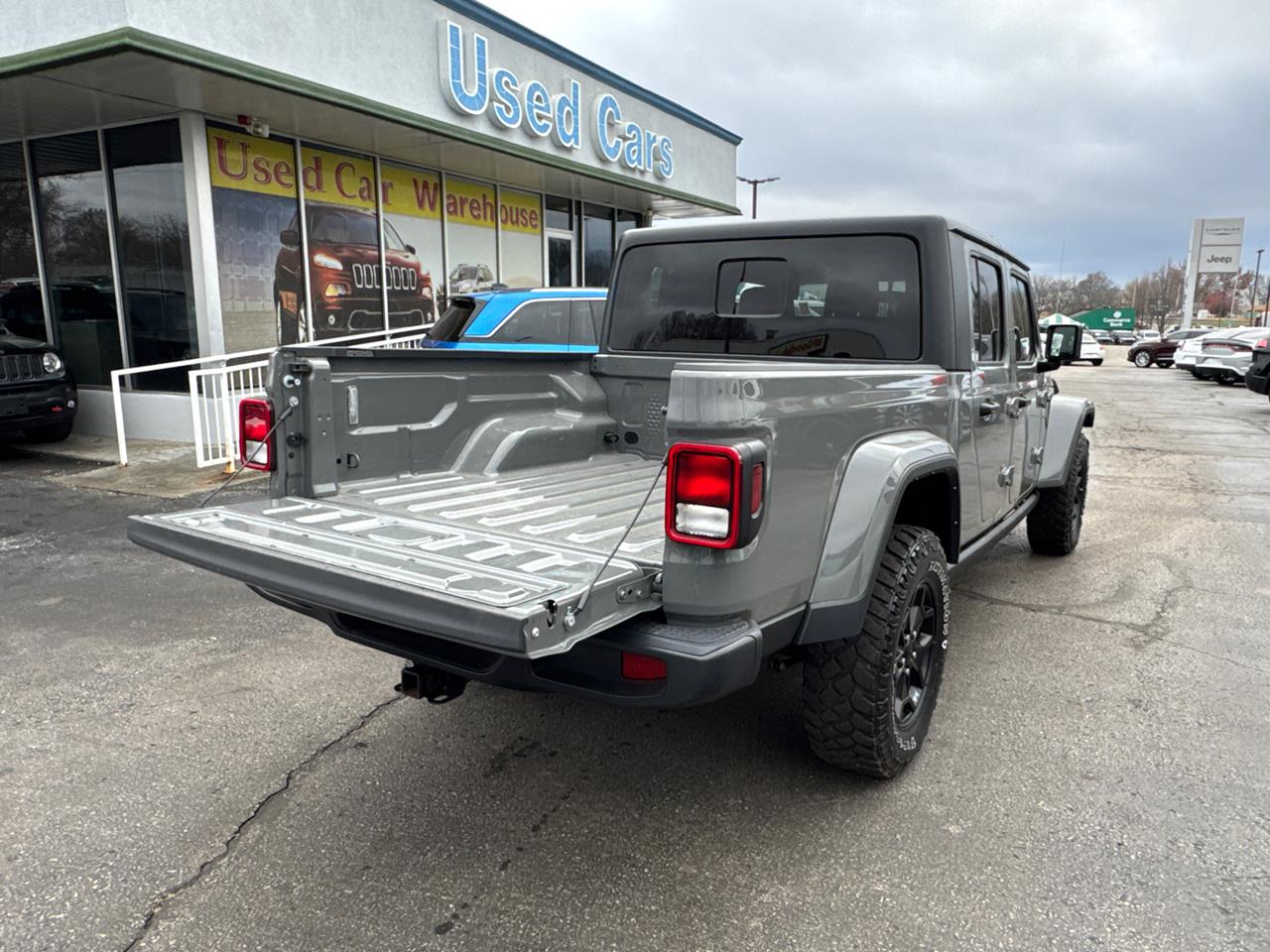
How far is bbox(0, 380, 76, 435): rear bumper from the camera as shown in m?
8.93

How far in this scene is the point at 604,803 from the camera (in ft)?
9.79

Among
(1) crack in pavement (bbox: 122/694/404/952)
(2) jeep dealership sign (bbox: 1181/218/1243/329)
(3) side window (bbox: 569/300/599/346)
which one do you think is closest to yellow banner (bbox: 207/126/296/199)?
(3) side window (bbox: 569/300/599/346)

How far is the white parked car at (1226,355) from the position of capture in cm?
2344

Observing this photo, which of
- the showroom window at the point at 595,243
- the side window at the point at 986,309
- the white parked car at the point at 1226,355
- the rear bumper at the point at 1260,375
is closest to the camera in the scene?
the side window at the point at 986,309

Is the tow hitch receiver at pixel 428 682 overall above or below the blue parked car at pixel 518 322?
below

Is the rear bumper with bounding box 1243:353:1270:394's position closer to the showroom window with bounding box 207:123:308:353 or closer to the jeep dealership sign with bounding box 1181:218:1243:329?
the showroom window with bounding box 207:123:308:353

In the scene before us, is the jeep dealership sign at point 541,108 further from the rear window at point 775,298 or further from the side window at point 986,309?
the side window at point 986,309

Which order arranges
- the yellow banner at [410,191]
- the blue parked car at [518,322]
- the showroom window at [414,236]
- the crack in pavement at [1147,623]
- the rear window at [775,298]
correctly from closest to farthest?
the rear window at [775,298]
the crack in pavement at [1147,623]
the blue parked car at [518,322]
the yellow banner at [410,191]
the showroom window at [414,236]

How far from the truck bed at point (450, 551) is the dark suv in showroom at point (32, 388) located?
7.72m

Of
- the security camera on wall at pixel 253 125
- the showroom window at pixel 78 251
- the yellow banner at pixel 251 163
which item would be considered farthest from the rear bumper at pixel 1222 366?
the showroom window at pixel 78 251

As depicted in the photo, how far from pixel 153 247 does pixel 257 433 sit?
8653mm

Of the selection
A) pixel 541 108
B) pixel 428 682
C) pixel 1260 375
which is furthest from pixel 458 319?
pixel 1260 375

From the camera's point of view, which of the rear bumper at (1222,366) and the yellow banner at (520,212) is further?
the rear bumper at (1222,366)

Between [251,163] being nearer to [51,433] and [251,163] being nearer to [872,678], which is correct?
[51,433]
